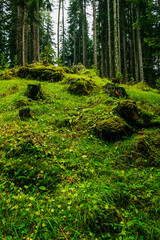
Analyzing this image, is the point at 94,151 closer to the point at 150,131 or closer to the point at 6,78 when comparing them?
the point at 150,131

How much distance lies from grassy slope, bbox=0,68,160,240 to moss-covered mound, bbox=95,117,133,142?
Answer: 181 millimetres

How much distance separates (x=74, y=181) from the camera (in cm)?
275

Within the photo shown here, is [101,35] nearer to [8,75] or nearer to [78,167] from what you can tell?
[8,75]

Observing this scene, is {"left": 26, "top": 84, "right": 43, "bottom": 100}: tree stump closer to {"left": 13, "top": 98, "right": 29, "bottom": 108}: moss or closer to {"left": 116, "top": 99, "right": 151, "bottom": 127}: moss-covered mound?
{"left": 13, "top": 98, "right": 29, "bottom": 108}: moss

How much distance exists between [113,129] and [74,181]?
1.77 m

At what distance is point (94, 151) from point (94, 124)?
1.03 metres

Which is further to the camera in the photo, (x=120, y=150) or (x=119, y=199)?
(x=120, y=150)

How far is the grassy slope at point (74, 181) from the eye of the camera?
1.93 metres

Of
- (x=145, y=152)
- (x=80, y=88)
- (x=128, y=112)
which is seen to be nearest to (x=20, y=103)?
(x=80, y=88)

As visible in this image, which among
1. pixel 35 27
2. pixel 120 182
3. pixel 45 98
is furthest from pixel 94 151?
pixel 35 27

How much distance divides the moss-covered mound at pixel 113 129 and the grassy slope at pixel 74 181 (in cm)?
18

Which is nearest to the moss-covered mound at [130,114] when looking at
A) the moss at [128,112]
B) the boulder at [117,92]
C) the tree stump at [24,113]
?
the moss at [128,112]

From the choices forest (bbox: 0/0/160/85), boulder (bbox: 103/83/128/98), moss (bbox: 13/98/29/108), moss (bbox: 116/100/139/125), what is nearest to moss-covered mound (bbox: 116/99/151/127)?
moss (bbox: 116/100/139/125)

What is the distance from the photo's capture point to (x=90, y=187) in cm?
250
